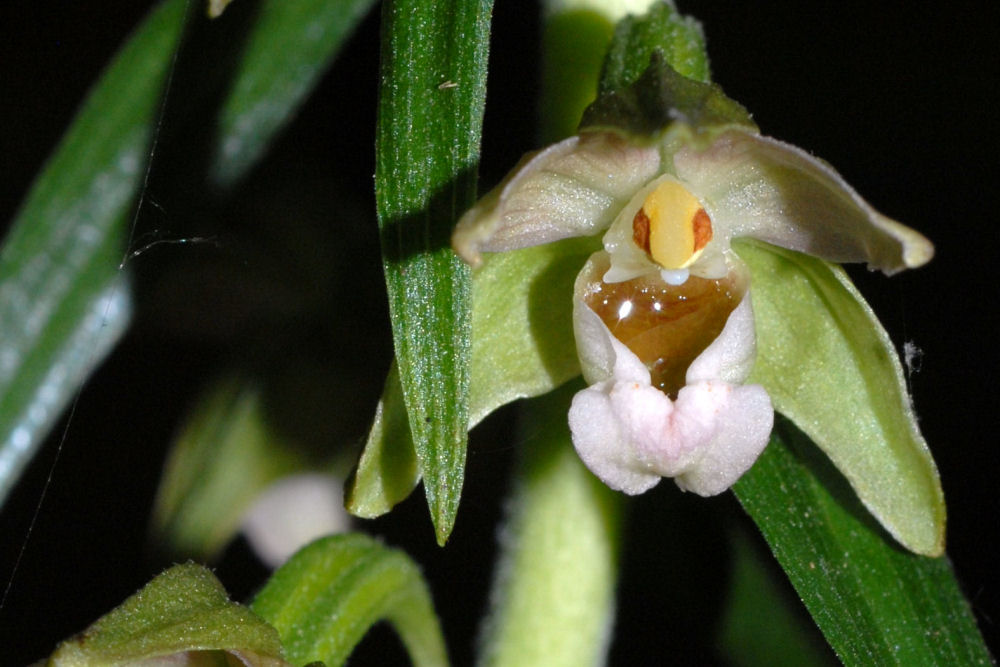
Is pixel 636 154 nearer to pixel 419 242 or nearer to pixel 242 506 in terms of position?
pixel 419 242

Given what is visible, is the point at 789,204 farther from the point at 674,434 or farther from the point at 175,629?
the point at 175,629

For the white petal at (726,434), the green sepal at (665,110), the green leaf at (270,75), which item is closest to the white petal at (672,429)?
the white petal at (726,434)

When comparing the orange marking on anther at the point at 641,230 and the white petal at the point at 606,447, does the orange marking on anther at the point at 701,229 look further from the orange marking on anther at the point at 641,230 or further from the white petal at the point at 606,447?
the white petal at the point at 606,447

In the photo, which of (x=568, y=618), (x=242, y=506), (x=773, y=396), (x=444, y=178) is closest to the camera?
(x=444, y=178)

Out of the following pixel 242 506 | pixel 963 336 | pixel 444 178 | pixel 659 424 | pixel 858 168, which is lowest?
pixel 963 336

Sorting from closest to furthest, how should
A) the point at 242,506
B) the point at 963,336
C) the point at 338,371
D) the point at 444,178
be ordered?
the point at 444,178
the point at 242,506
the point at 338,371
the point at 963,336

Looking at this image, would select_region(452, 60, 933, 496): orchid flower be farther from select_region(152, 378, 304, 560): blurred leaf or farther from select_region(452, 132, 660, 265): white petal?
select_region(152, 378, 304, 560): blurred leaf

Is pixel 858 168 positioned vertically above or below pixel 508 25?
below

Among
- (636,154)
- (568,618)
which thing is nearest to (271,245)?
(568,618)
